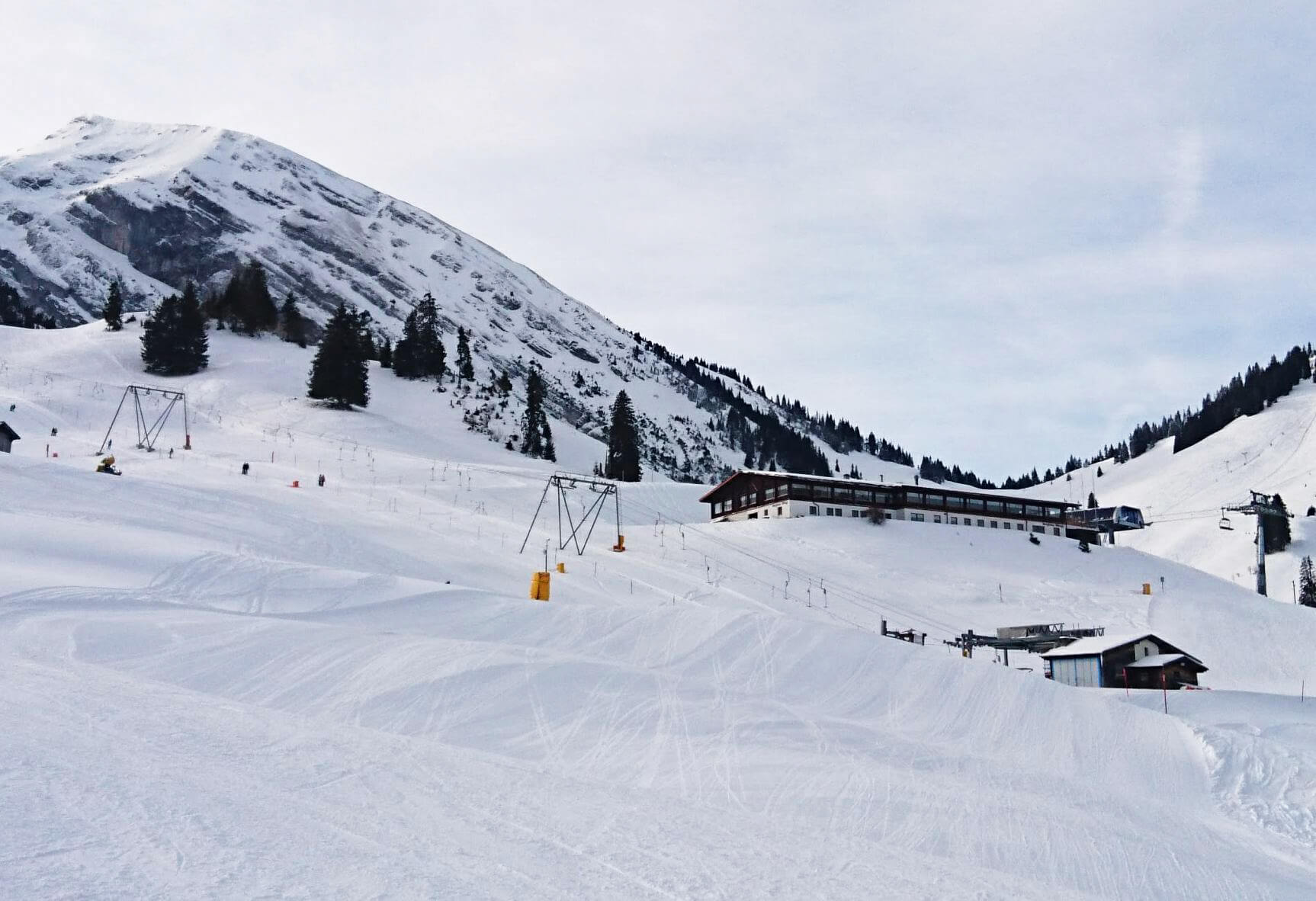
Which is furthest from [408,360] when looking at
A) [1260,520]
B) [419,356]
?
[1260,520]

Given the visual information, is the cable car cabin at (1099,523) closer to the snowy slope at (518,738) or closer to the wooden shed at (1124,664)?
the wooden shed at (1124,664)

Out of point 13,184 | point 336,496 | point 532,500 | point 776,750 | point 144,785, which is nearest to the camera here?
point 144,785

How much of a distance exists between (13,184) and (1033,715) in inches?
8488

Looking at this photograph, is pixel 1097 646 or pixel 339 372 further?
pixel 339 372

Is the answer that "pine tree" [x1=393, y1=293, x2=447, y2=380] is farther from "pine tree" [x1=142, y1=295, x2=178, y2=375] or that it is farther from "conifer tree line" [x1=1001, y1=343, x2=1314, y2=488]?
"conifer tree line" [x1=1001, y1=343, x2=1314, y2=488]

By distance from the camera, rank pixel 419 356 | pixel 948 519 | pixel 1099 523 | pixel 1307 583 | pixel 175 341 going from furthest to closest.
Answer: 1. pixel 419 356
2. pixel 1307 583
3. pixel 1099 523
4. pixel 175 341
5. pixel 948 519

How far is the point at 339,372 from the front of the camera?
76.9 metres

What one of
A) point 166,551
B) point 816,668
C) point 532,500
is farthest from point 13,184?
point 816,668

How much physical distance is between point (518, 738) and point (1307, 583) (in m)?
103

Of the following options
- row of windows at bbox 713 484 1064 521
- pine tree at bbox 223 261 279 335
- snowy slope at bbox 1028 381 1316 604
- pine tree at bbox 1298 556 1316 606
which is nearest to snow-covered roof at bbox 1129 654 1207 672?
row of windows at bbox 713 484 1064 521

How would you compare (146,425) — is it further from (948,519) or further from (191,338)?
(948,519)

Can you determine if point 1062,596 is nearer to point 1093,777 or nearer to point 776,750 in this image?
point 1093,777

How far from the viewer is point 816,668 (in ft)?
75.2

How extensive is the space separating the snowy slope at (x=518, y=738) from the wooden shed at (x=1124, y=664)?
140 inches
